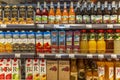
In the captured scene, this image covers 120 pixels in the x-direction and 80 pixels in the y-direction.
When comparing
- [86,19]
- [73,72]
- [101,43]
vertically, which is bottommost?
[73,72]

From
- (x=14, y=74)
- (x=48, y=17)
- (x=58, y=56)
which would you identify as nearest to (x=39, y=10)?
(x=48, y=17)

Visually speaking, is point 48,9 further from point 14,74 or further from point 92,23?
point 14,74

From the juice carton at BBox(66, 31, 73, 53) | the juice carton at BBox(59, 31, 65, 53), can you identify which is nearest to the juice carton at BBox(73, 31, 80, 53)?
the juice carton at BBox(66, 31, 73, 53)

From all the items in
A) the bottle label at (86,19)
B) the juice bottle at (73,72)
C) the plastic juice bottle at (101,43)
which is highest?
the bottle label at (86,19)

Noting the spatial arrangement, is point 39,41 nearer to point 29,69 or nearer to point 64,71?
point 29,69

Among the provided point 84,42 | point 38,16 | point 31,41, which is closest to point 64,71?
point 84,42

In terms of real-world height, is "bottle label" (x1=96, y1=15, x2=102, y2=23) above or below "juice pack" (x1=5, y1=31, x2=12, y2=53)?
above

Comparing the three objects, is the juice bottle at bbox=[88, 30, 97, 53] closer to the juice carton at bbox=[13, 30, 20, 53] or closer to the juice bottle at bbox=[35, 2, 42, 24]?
the juice bottle at bbox=[35, 2, 42, 24]

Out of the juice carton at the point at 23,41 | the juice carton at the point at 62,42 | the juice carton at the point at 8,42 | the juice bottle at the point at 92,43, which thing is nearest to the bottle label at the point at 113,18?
the juice bottle at the point at 92,43

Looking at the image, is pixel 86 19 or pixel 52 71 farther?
pixel 52 71

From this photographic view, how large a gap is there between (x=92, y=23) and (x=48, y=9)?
0.74 m

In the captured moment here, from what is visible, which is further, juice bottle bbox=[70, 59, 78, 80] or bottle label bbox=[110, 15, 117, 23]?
juice bottle bbox=[70, 59, 78, 80]

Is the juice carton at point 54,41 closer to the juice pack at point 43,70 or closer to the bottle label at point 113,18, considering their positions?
the juice pack at point 43,70

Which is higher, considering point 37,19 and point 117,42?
point 37,19
